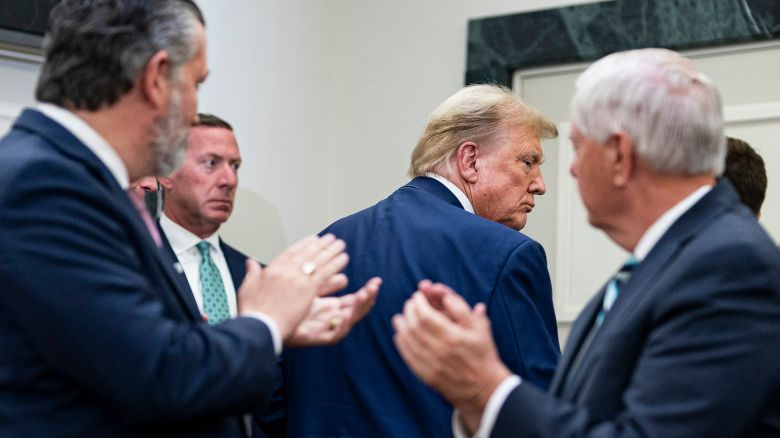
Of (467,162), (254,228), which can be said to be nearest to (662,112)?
(467,162)

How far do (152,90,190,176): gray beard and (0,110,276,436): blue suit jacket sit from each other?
0.48 feet

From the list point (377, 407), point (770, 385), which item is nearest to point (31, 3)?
point (377, 407)

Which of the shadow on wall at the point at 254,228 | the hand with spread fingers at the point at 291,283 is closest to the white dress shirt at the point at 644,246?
the hand with spread fingers at the point at 291,283

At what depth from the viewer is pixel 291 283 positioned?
2.01 m

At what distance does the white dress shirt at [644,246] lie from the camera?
5.97 feet

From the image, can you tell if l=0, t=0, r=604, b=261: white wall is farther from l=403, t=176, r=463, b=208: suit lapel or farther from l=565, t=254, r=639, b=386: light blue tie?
l=565, t=254, r=639, b=386: light blue tie

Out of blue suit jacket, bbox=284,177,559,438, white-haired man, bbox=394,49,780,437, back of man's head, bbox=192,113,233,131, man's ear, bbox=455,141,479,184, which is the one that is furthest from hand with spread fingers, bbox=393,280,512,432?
back of man's head, bbox=192,113,233,131

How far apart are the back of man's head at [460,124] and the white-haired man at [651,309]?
1275mm

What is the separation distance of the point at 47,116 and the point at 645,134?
36.8 inches

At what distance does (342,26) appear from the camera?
580cm

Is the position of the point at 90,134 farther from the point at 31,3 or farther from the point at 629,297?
the point at 31,3

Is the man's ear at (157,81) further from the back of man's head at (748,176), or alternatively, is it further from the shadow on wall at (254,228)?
the shadow on wall at (254,228)

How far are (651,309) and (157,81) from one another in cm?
86

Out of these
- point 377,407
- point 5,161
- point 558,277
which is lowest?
point 558,277
